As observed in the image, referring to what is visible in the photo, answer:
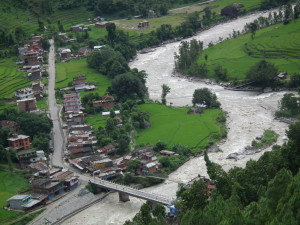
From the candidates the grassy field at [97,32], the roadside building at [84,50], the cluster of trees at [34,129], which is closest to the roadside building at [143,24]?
the grassy field at [97,32]

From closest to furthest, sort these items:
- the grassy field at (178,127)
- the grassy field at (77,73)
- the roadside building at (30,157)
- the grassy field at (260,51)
Answer: the roadside building at (30,157), the grassy field at (178,127), the grassy field at (77,73), the grassy field at (260,51)

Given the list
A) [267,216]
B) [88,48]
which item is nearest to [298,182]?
[267,216]

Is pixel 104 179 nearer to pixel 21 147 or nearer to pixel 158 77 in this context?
pixel 21 147

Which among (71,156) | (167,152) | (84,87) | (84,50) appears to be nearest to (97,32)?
(84,50)

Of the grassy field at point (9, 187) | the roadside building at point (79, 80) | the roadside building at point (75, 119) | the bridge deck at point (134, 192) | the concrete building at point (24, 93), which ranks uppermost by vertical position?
the concrete building at point (24, 93)

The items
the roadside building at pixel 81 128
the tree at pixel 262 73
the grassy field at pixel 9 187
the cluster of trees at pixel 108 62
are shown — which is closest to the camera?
the grassy field at pixel 9 187

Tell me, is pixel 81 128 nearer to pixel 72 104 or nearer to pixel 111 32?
pixel 72 104

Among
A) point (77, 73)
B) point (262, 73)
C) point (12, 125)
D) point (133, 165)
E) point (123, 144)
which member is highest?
point (12, 125)

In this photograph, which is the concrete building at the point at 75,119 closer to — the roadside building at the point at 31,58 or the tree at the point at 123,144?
the tree at the point at 123,144
